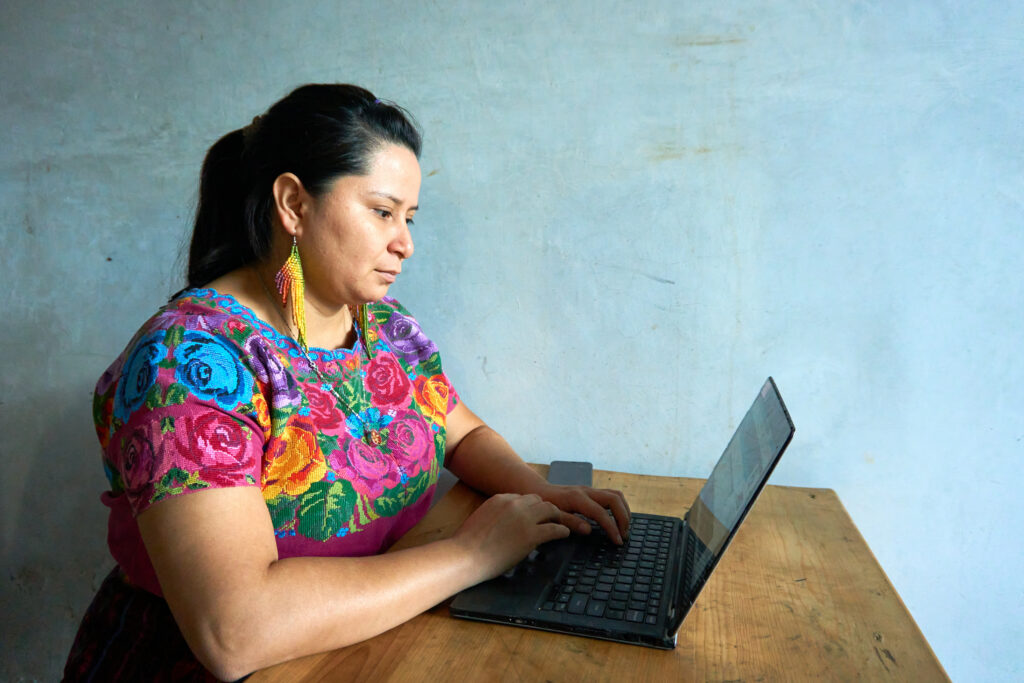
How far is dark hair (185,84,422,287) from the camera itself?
3.11 feet

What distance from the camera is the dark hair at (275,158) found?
95 cm

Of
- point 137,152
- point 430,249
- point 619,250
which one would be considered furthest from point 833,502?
point 137,152

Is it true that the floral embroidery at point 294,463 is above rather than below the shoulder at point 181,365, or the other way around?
below

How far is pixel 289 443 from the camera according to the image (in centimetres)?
88

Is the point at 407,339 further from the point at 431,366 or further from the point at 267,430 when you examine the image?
the point at 267,430

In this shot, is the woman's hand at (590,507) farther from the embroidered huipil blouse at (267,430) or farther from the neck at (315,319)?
the neck at (315,319)

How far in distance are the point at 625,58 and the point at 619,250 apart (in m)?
0.33

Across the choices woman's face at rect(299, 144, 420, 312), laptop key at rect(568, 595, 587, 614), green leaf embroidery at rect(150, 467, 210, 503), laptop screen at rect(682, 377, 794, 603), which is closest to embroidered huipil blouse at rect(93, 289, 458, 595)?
green leaf embroidery at rect(150, 467, 210, 503)

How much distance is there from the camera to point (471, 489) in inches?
47.3

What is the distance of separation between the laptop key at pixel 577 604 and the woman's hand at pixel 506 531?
0.09 metres

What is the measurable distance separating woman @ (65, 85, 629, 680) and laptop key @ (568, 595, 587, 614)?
87 mm

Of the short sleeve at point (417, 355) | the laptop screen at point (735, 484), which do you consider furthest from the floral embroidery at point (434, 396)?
the laptop screen at point (735, 484)

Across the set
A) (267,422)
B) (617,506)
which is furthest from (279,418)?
(617,506)

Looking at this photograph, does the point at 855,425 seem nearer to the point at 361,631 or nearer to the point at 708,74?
the point at 708,74
